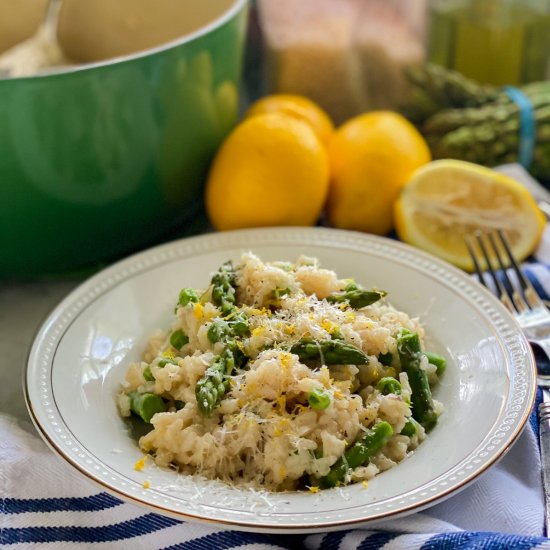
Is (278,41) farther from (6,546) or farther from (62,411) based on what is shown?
(6,546)

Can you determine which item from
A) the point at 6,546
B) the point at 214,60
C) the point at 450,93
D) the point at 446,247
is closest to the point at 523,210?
the point at 446,247

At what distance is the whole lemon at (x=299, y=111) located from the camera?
8.42ft

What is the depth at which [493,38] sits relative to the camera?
296 cm

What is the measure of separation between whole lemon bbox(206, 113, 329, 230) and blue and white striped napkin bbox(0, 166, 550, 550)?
0.89m

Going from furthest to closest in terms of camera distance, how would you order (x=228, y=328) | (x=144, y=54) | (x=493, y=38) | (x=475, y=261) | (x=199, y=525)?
(x=493, y=38), (x=475, y=261), (x=144, y=54), (x=228, y=328), (x=199, y=525)

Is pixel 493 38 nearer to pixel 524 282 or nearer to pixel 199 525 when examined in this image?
pixel 524 282

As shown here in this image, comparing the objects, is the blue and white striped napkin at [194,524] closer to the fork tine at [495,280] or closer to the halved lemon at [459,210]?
the fork tine at [495,280]

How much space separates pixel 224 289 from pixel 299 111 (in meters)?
0.93

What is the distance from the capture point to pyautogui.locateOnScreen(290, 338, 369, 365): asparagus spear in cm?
162

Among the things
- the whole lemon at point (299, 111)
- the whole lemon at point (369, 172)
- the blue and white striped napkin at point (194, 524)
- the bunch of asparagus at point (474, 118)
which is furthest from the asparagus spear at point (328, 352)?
the bunch of asparagus at point (474, 118)

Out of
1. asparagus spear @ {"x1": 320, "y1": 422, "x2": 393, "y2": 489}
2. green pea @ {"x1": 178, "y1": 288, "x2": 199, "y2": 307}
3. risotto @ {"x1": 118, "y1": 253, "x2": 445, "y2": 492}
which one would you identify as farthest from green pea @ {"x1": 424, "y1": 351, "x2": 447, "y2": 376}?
green pea @ {"x1": 178, "y1": 288, "x2": 199, "y2": 307}

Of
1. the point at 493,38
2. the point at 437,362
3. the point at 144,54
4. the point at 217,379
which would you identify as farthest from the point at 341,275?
the point at 493,38

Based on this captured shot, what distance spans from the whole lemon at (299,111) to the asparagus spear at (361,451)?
1244 mm

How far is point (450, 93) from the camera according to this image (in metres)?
2.93
